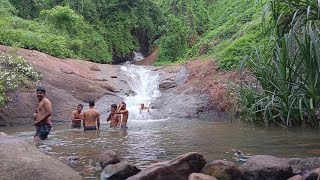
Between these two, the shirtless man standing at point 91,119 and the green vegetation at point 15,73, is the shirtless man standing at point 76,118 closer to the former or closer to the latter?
the shirtless man standing at point 91,119

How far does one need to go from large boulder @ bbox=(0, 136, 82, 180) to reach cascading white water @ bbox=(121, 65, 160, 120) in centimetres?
1271

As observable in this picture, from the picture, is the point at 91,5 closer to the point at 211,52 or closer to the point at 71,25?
the point at 71,25

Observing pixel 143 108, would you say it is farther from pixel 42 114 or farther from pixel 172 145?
pixel 172 145

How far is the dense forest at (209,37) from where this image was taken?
8055mm

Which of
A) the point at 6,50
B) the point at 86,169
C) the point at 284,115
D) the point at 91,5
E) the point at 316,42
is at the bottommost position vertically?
the point at 86,169

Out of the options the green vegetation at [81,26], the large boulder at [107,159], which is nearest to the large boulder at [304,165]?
the large boulder at [107,159]

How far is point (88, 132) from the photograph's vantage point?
41.7 ft

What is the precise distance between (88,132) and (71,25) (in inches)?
677

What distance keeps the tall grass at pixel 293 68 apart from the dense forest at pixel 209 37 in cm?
2

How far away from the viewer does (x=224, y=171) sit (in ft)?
17.6

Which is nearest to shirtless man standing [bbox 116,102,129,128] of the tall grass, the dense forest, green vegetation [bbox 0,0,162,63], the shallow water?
the shallow water

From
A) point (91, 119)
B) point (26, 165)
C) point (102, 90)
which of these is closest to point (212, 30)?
point (102, 90)

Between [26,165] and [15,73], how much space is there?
44.3 ft

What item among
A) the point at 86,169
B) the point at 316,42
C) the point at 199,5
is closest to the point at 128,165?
the point at 86,169
